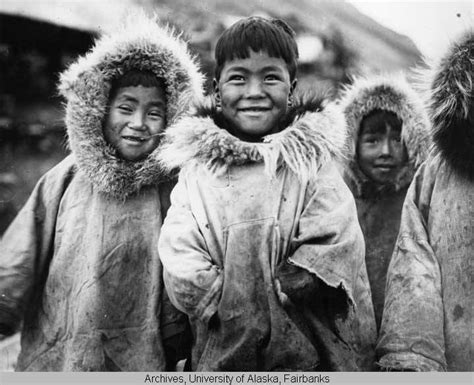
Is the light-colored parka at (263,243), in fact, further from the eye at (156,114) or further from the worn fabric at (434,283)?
the eye at (156,114)

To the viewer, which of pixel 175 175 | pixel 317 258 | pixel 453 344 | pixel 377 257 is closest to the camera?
pixel 317 258

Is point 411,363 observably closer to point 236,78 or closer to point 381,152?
point 381,152

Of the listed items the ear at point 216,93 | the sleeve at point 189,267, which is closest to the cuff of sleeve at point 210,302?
the sleeve at point 189,267

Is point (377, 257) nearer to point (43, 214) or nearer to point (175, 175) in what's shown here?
point (175, 175)

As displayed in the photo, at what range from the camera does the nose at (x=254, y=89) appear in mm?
2127

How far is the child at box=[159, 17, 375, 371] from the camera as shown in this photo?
194 centimetres

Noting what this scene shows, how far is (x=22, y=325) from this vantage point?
2469mm

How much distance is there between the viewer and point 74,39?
2.68 metres

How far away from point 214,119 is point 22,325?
1066 mm

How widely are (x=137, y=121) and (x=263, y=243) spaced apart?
725 millimetres

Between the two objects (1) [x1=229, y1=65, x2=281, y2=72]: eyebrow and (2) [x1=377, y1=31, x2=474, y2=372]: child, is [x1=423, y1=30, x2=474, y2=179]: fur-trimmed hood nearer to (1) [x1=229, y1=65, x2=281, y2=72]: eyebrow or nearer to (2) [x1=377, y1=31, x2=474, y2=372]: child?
(2) [x1=377, y1=31, x2=474, y2=372]: child

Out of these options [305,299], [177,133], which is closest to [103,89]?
[177,133]

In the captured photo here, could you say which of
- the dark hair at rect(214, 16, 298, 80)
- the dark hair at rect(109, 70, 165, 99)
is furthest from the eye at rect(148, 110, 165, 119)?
the dark hair at rect(214, 16, 298, 80)

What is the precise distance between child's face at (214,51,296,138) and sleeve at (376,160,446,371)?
23.4 inches
